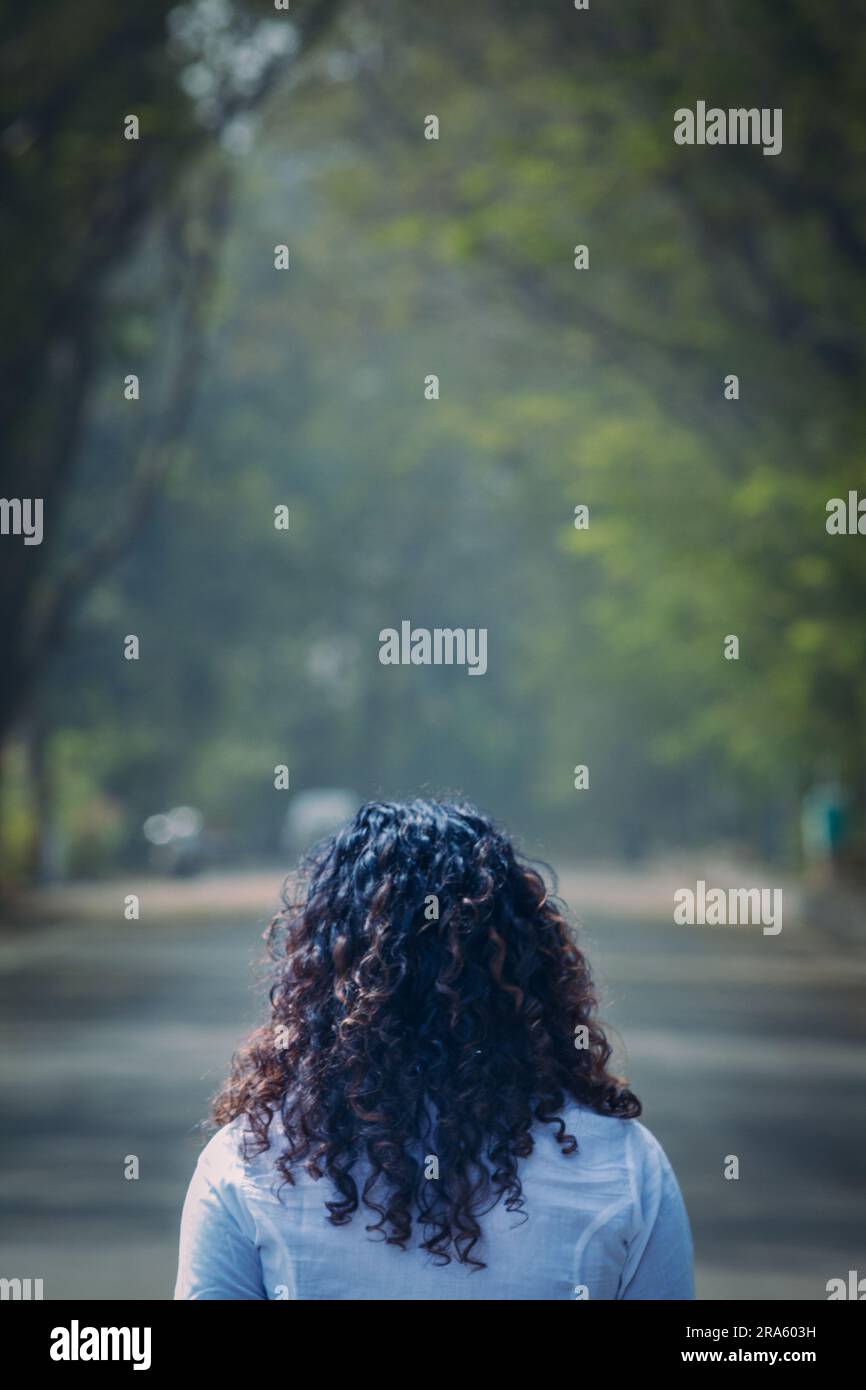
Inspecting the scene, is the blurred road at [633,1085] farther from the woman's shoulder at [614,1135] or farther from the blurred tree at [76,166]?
the blurred tree at [76,166]

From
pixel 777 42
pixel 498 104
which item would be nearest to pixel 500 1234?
pixel 777 42

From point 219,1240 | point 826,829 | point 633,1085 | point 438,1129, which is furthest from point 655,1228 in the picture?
point 826,829

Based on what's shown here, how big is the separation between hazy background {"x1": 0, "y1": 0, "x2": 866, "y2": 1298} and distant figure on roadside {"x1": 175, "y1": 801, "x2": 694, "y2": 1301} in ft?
2.59

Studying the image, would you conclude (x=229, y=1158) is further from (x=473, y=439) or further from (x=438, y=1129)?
(x=473, y=439)

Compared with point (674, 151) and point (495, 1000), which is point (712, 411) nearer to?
point (674, 151)

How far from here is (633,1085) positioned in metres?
14.6

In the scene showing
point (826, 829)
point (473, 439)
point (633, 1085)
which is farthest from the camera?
point (473, 439)

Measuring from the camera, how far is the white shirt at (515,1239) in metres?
2.88

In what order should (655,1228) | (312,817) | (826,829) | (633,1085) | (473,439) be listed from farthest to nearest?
(312,817) < (473,439) < (826,829) < (633,1085) < (655,1228)

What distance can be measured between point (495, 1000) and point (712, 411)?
34108mm

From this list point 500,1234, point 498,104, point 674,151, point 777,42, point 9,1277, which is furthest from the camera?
point 498,104

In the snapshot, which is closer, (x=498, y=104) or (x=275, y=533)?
(x=498, y=104)

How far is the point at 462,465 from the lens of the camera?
83312 millimetres

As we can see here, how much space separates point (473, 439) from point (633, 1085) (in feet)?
102
